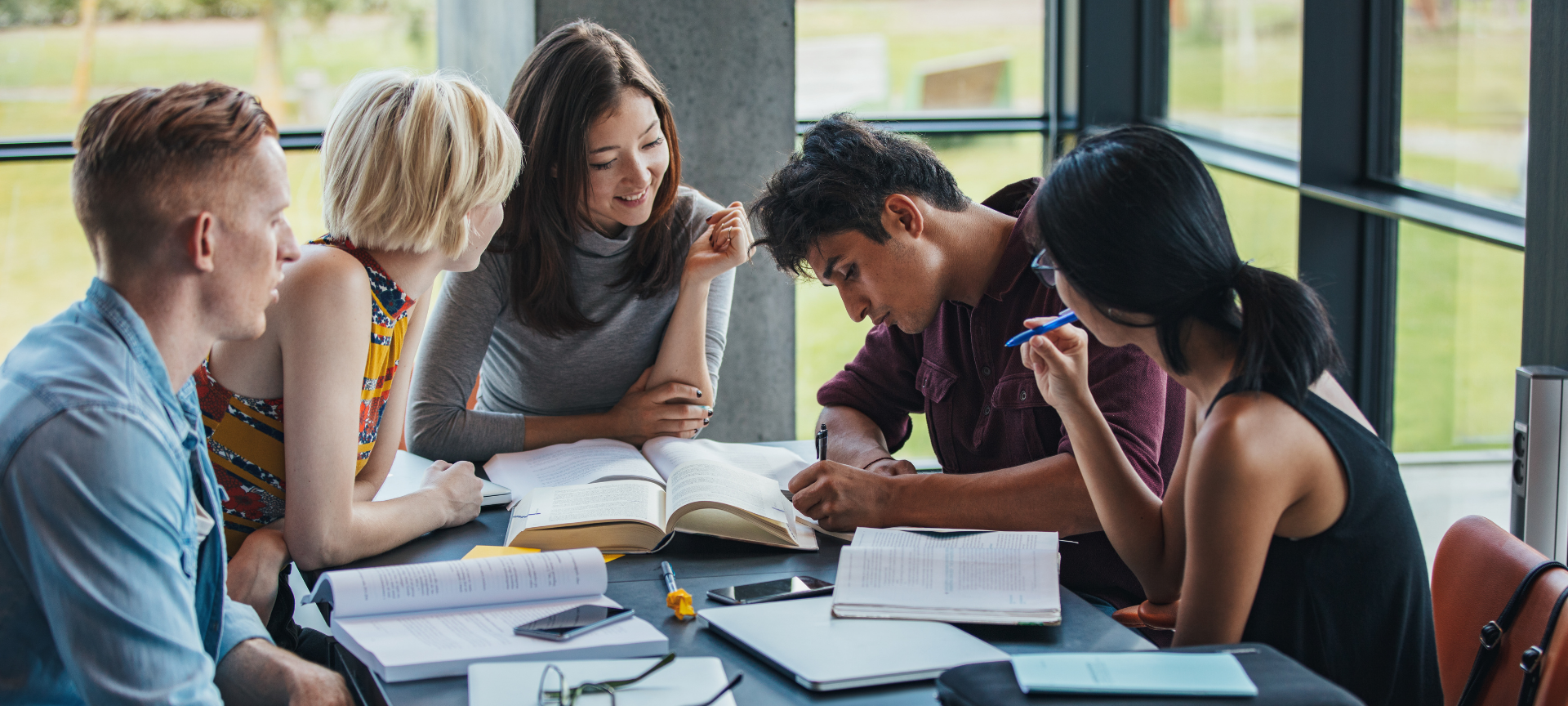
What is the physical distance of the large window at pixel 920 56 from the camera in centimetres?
521

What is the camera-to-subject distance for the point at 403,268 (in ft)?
6.25

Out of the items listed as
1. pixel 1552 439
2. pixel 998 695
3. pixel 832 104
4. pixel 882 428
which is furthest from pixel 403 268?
pixel 832 104

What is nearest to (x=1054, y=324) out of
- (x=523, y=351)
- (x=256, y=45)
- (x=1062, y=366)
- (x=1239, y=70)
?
(x=1062, y=366)

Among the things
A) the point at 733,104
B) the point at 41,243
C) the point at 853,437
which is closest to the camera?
the point at 853,437

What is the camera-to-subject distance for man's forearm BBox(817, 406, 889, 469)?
7.11ft

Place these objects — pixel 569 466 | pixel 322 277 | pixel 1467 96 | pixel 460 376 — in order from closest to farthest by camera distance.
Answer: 1. pixel 322 277
2. pixel 569 466
3. pixel 460 376
4. pixel 1467 96

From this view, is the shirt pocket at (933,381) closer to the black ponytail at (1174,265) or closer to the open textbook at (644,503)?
the open textbook at (644,503)

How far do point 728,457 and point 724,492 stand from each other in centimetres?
44

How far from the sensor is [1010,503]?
6.05 feet

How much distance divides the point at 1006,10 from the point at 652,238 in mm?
Answer: 3276

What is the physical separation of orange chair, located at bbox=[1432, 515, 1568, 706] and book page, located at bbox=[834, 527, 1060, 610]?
1.80 ft

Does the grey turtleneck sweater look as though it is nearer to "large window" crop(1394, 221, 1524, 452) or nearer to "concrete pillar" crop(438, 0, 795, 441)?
"concrete pillar" crop(438, 0, 795, 441)

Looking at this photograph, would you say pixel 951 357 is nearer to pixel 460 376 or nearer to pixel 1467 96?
pixel 460 376

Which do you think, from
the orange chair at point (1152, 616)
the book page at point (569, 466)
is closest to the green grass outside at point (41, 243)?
the book page at point (569, 466)
